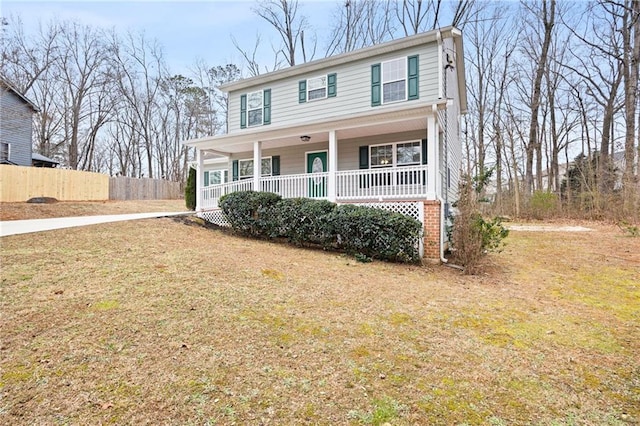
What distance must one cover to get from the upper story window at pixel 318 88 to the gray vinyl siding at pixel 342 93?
13cm

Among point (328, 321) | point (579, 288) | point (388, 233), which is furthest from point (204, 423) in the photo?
point (579, 288)

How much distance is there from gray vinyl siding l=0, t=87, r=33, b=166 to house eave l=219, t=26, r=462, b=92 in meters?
15.1

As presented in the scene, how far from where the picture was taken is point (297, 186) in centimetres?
1069

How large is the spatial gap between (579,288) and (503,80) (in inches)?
833

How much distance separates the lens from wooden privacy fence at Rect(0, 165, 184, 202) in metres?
15.6

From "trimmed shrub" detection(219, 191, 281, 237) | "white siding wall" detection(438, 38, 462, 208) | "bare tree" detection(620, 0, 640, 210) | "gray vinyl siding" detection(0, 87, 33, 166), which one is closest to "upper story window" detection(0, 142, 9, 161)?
"gray vinyl siding" detection(0, 87, 33, 166)

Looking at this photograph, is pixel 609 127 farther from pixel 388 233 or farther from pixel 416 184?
pixel 388 233

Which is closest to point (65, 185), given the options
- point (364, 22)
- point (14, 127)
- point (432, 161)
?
point (14, 127)

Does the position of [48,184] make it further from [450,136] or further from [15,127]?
[450,136]

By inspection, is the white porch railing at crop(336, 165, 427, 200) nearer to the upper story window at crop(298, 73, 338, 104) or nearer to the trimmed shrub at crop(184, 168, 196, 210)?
the upper story window at crop(298, 73, 338, 104)

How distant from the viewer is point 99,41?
26.4 meters

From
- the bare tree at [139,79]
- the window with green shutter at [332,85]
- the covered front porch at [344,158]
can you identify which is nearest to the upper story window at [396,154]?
the covered front porch at [344,158]

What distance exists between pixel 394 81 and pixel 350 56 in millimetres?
1968

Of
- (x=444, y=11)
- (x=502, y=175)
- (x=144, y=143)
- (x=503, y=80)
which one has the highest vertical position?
(x=444, y=11)
